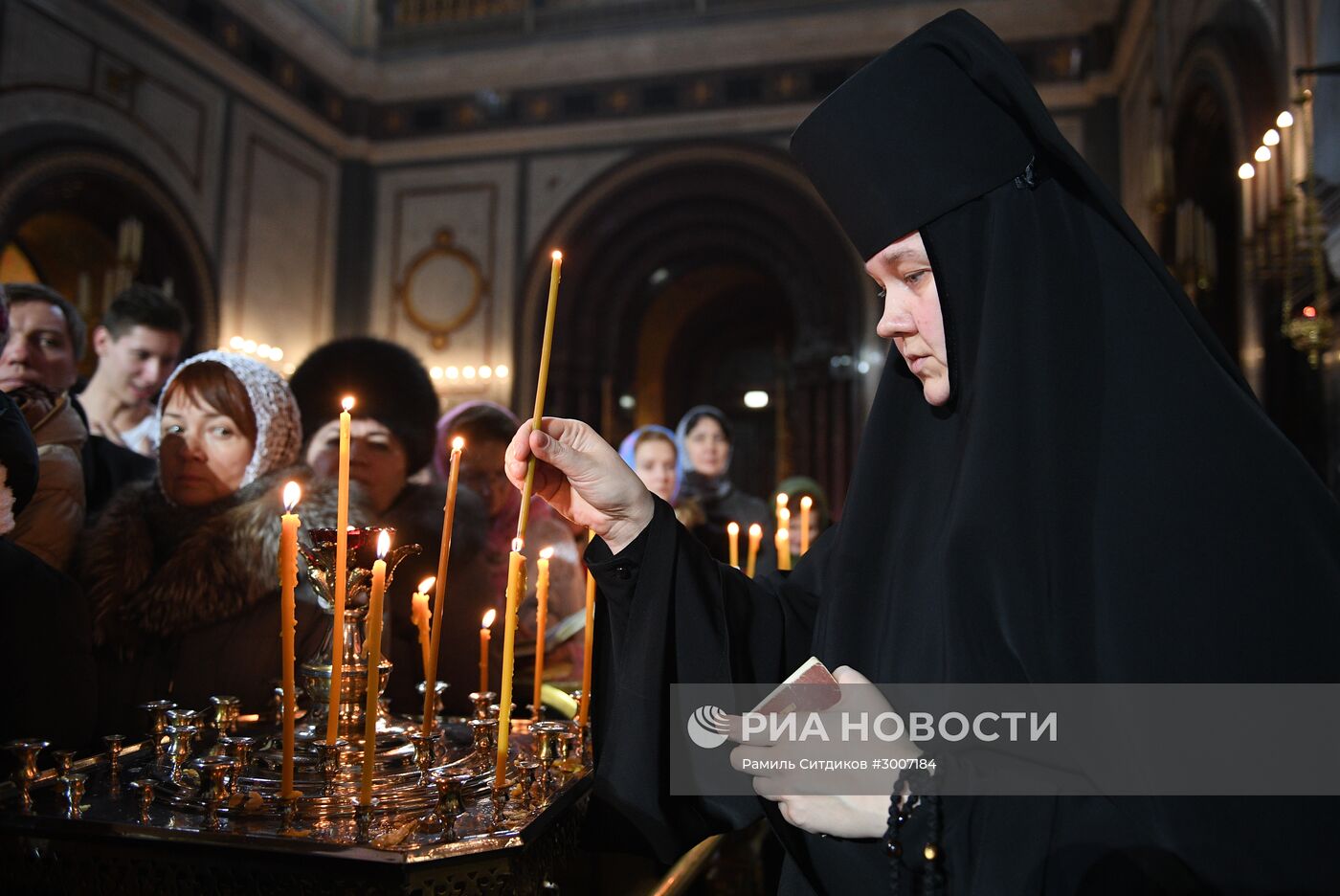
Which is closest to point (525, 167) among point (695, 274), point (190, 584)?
point (695, 274)

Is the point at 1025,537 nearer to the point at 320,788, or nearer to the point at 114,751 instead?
the point at 320,788

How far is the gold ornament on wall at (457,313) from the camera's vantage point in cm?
970

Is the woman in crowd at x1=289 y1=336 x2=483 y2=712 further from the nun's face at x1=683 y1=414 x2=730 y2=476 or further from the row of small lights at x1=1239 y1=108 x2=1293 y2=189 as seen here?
the row of small lights at x1=1239 y1=108 x2=1293 y2=189

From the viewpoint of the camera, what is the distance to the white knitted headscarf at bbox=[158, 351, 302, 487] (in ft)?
6.44

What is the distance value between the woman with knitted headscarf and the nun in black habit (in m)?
0.77

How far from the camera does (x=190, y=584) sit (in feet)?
5.66

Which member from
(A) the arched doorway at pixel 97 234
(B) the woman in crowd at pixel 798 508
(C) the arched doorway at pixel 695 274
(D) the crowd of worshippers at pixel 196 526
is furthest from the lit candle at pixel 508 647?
(C) the arched doorway at pixel 695 274

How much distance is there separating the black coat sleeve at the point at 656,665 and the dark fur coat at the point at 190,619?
2.37ft

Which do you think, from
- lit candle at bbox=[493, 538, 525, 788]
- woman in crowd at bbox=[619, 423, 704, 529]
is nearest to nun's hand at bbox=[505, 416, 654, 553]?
lit candle at bbox=[493, 538, 525, 788]

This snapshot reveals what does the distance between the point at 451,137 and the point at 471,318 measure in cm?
204

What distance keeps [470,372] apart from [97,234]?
11.7 feet

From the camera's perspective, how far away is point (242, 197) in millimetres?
8453

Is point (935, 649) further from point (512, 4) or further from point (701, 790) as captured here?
point (512, 4)

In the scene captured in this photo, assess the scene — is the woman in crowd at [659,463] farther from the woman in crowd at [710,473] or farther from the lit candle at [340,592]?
the lit candle at [340,592]
